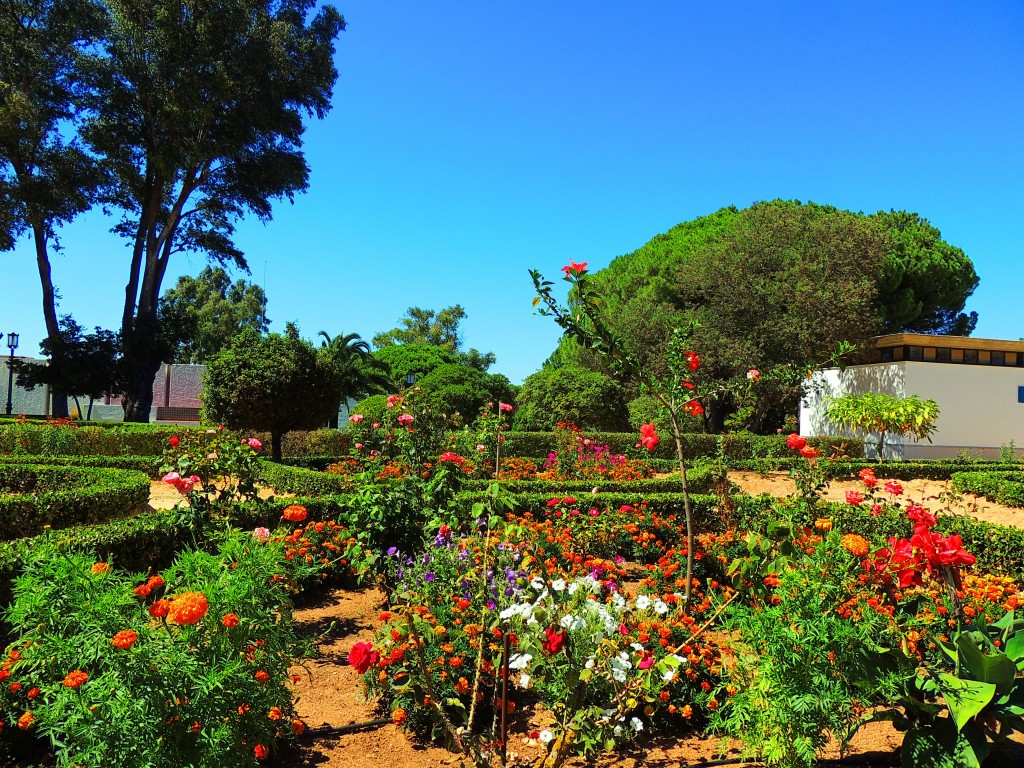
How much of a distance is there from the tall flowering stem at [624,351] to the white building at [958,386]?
16571 mm

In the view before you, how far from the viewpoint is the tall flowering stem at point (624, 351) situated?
4023 millimetres

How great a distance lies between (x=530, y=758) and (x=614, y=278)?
1131 inches

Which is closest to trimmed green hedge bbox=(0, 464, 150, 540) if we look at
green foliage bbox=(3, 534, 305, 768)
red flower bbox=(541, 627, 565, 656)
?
green foliage bbox=(3, 534, 305, 768)

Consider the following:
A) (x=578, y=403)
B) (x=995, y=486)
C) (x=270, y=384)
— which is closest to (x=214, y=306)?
(x=578, y=403)

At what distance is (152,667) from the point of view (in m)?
2.08

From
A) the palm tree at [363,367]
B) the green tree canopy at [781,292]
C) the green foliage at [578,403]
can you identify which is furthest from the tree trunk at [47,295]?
the green tree canopy at [781,292]

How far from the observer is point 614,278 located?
30453 mm

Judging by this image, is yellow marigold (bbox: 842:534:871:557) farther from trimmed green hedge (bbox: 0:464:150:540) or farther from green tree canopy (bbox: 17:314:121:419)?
green tree canopy (bbox: 17:314:121:419)

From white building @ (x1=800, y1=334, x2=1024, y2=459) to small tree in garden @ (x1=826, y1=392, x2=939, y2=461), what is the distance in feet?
4.10

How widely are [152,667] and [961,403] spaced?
2240 cm

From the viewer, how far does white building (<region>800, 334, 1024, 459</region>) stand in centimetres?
1902

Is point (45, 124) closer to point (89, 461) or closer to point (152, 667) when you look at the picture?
point (89, 461)

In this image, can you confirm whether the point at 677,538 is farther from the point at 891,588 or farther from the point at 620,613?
the point at 620,613

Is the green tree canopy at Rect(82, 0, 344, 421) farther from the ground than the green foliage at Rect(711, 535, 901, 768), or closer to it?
farther from the ground
